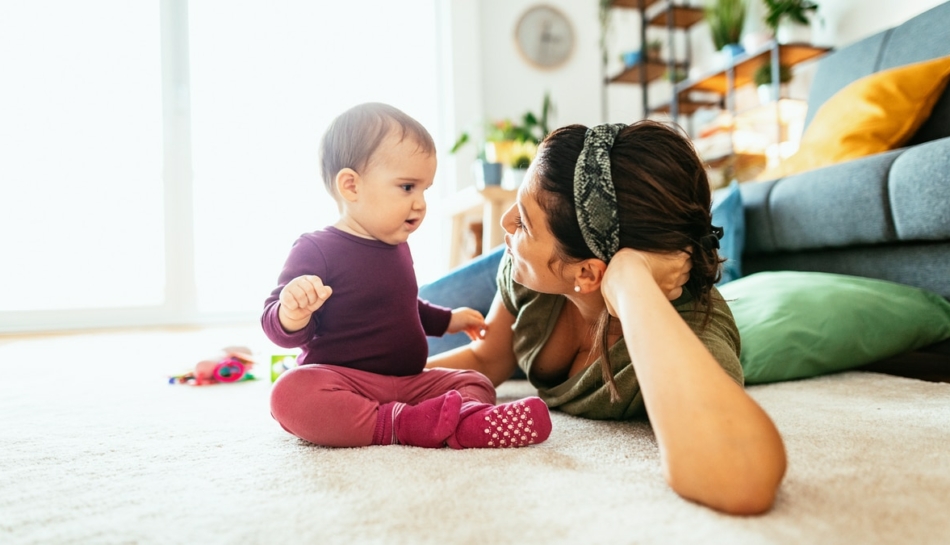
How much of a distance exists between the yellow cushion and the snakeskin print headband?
1.27 meters

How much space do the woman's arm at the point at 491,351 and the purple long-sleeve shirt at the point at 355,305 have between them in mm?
210

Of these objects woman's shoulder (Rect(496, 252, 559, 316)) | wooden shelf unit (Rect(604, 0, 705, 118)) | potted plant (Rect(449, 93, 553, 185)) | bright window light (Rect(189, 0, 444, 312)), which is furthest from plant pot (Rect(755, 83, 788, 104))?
woman's shoulder (Rect(496, 252, 559, 316))

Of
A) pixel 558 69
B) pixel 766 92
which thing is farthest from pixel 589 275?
pixel 558 69


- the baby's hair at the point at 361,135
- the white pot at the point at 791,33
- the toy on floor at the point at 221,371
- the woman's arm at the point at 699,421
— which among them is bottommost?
the toy on floor at the point at 221,371

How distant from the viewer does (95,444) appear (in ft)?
2.98

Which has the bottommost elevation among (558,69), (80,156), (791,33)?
(80,156)

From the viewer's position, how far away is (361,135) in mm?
975

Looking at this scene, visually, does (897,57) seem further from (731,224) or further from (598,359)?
(598,359)

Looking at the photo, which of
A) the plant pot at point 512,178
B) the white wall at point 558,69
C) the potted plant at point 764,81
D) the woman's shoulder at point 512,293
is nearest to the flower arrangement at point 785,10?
the potted plant at point 764,81

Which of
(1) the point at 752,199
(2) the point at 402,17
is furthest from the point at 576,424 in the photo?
(2) the point at 402,17

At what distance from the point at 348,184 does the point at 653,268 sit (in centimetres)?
49

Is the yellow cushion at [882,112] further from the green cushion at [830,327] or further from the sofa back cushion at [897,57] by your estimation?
the green cushion at [830,327]

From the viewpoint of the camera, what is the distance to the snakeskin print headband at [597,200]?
0.80m

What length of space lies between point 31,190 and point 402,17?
2.36 meters
